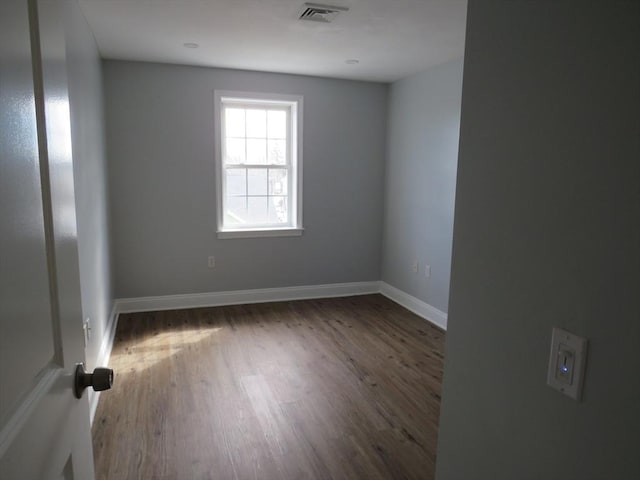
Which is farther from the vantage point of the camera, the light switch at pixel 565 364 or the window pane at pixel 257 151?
the window pane at pixel 257 151

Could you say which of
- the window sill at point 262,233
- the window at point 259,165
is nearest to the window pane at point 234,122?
the window at point 259,165

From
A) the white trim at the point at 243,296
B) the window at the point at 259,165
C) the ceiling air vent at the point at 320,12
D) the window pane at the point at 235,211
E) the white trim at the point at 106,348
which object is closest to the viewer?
the white trim at the point at 106,348

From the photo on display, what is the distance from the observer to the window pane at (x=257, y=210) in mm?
4836

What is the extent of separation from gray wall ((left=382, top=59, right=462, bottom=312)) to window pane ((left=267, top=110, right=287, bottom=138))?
1.22m

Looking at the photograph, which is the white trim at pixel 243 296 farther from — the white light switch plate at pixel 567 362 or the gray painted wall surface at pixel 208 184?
the white light switch plate at pixel 567 362

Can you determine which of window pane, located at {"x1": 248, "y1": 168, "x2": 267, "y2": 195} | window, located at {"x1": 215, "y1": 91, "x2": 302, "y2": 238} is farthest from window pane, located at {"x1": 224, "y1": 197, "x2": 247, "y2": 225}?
window pane, located at {"x1": 248, "y1": 168, "x2": 267, "y2": 195}

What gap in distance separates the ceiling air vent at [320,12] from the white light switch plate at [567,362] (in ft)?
8.12

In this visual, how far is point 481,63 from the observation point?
1.04 metres

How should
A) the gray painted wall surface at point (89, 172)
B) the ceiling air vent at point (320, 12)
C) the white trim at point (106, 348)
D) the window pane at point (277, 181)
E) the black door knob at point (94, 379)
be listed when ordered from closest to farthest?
the black door knob at point (94, 379) < the gray painted wall surface at point (89, 172) < the white trim at point (106, 348) < the ceiling air vent at point (320, 12) < the window pane at point (277, 181)

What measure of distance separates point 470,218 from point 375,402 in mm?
2015

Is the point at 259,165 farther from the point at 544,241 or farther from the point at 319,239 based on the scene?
the point at 544,241

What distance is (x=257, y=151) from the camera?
479 cm

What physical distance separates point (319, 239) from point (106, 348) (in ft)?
8.17

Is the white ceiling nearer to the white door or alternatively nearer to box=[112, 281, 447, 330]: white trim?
the white door
